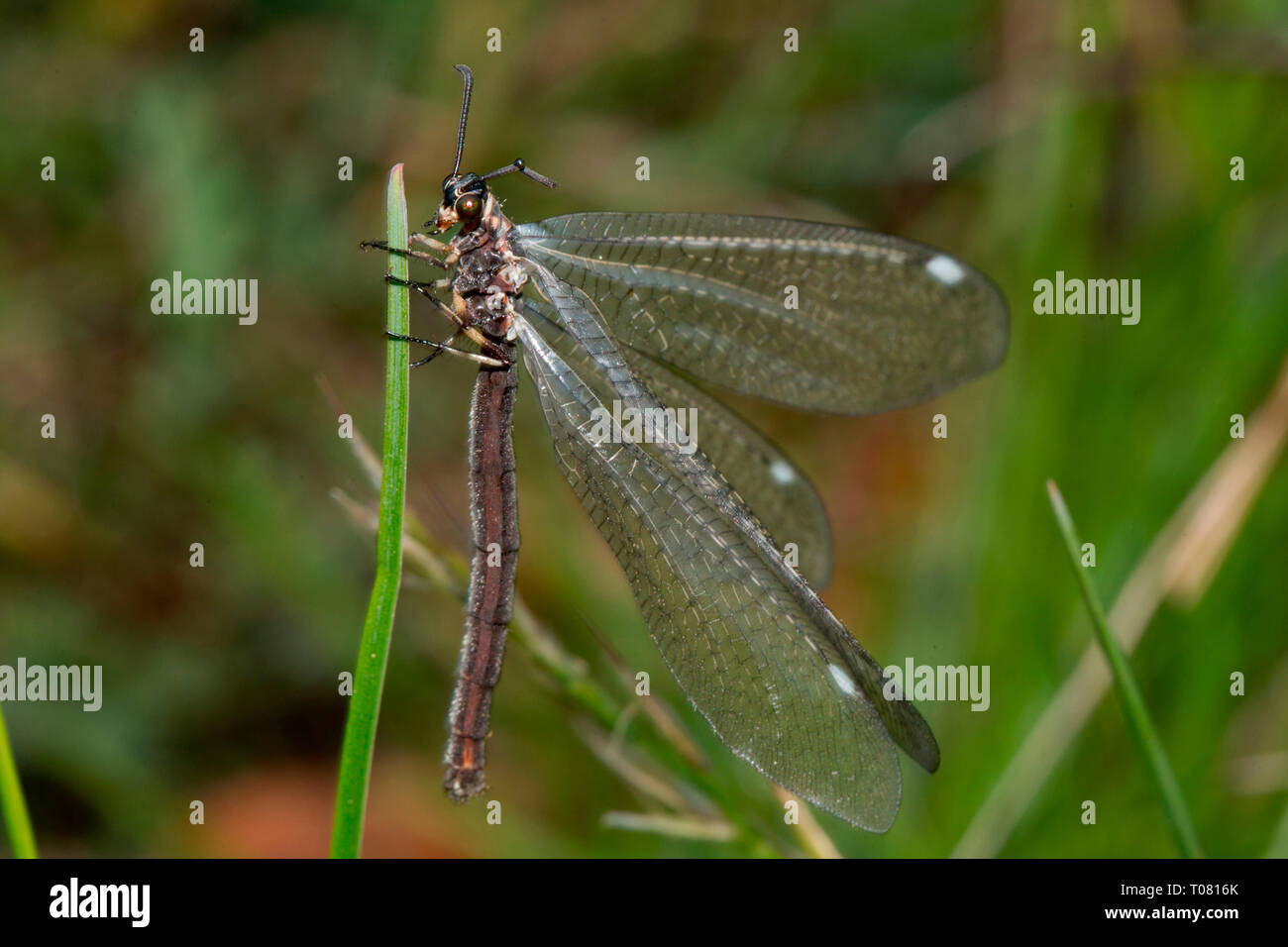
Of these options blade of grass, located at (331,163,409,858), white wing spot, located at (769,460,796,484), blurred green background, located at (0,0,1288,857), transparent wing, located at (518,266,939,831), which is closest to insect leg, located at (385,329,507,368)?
transparent wing, located at (518,266,939,831)

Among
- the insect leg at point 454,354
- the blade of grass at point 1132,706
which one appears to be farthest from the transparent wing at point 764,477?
the blade of grass at point 1132,706

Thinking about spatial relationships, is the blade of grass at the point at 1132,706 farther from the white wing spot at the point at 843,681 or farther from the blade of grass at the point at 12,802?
the blade of grass at the point at 12,802

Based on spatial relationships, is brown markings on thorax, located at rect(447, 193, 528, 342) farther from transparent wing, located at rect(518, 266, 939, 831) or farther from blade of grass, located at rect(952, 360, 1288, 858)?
blade of grass, located at rect(952, 360, 1288, 858)

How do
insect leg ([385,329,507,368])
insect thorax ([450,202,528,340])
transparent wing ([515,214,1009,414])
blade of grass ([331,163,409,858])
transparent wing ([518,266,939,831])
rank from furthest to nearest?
transparent wing ([515,214,1009,414])
insect thorax ([450,202,528,340])
insect leg ([385,329,507,368])
transparent wing ([518,266,939,831])
blade of grass ([331,163,409,858])

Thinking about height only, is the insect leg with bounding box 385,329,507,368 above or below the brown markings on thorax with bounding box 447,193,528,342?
below
